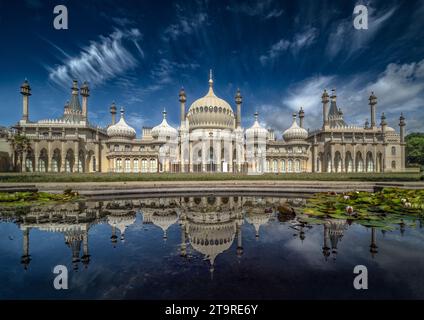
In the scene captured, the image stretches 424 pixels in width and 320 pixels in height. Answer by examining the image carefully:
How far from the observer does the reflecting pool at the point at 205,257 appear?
385 centimetres

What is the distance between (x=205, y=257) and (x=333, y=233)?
4.37m

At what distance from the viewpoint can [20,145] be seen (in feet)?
120

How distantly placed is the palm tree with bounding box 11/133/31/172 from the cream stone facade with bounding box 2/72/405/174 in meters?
0.31

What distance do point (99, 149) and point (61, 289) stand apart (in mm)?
48351

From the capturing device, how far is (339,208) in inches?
372

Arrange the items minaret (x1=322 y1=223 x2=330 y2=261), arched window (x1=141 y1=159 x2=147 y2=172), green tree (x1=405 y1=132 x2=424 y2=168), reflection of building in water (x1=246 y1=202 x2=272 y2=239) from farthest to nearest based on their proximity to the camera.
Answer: green tree (x1=405 y1=132 x2=424 y2=168)
arched window (x1=141 y1=159 x2=147 y2=172)
reflection of building in water (x1=246 y1=202 x2=272 y2=239)
minaret (x1=322 y1=223 x2=330 y2=261)

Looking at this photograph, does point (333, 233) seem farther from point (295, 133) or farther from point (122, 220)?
point (295, 133)

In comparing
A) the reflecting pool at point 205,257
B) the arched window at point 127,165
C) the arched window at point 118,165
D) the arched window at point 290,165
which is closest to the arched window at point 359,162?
the arched window at point 290,165

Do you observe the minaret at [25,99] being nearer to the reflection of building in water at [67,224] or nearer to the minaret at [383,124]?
the reflection of building in water at [67,224]

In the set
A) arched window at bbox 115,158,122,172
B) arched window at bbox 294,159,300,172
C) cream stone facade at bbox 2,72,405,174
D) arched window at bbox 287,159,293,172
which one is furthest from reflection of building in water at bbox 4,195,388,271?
arched window at bbox 294,159,300,172

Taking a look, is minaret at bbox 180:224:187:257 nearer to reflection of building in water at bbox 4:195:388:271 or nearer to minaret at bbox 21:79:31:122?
reflection of building in water at bbox 4:195:388:271

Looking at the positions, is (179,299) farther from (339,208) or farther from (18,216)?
(18,216)

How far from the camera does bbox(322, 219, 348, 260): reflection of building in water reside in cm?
566
